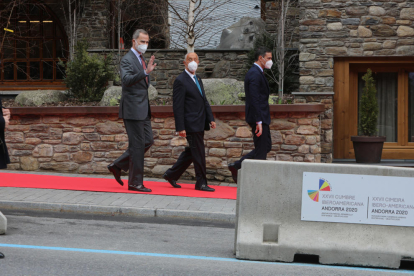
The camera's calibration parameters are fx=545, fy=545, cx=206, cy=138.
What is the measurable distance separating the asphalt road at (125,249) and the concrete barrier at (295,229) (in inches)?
5.4

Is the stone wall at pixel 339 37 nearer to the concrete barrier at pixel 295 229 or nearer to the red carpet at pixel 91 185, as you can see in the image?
the red carpet at pixel 91 185

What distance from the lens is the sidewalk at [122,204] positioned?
717 cm

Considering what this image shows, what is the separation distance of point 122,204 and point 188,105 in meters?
2.00

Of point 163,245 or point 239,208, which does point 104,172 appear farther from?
point 239,208

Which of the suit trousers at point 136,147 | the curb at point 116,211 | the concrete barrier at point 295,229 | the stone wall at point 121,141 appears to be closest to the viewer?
the concrete barrier at point 295,229

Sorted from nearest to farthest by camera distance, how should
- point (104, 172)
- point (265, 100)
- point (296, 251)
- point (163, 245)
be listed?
point (296, 251)
point (163, 245)
point (265, 100)
point (104, 172)

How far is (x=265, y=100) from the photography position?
849 cm

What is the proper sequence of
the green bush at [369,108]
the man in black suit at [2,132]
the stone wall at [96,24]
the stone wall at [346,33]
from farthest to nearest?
the stone wall at [96,24]
the stone wall at [346,33]
the green bush at [369,108]
the man in black suit at [2,132]

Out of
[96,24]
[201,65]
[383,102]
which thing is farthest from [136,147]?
[96,24]

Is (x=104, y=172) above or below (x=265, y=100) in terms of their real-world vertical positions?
below

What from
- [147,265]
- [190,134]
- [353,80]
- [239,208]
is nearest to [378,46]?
[353,80]

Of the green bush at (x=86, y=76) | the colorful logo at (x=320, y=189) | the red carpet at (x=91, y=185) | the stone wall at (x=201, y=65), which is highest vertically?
the stone wall at (x=201, y=65)

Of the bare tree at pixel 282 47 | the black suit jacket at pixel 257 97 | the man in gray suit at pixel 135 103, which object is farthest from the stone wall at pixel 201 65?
the man in gray suit at pixel 135 103

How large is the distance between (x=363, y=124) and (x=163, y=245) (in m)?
7.50
